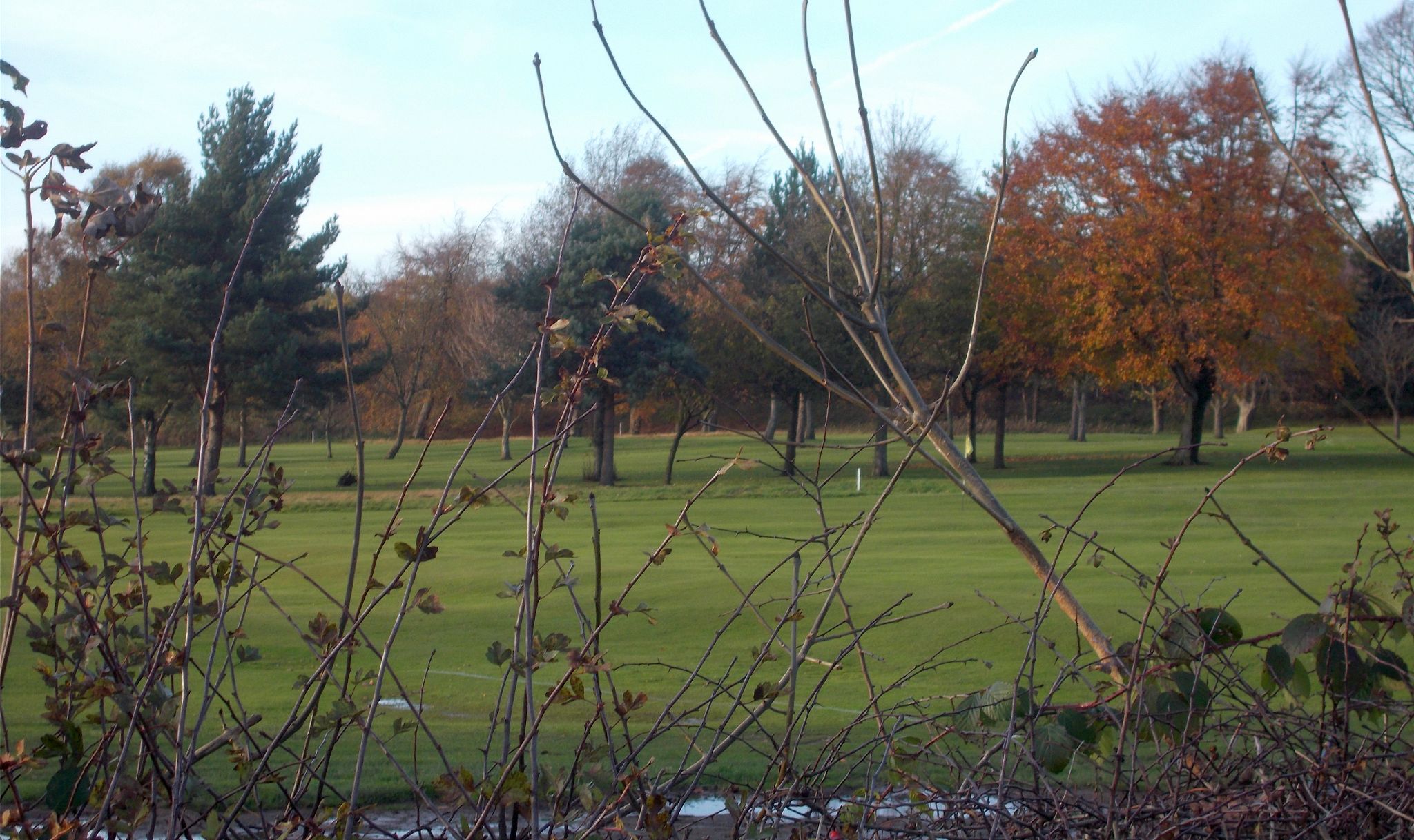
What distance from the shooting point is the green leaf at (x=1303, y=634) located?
2.89m

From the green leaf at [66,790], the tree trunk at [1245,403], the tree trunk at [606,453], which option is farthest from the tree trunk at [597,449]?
the tree trunk at [1245,403]

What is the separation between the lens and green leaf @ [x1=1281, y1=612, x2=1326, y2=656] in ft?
9.50

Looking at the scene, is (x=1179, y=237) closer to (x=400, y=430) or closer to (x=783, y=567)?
(x=783, y=567)

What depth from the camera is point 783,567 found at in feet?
50.8

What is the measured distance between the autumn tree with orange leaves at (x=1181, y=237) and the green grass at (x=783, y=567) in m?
4.13

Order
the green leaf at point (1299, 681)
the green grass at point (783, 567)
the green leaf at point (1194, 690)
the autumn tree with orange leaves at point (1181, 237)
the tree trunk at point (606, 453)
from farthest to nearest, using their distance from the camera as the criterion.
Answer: the tree trunk at point (606, 453) < the autumn tree with orange leaves at point (1181, 237) < the green grass at point (783, 567) < the green leaf at point (1299, 681) < the green leaf at point (1194, 690)

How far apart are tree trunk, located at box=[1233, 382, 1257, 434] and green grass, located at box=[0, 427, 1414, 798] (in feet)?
77.6

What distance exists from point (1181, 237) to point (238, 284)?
2607cm

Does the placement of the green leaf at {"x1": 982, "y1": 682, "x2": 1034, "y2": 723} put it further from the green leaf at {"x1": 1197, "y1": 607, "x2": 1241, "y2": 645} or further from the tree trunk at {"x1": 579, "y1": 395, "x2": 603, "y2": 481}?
the tree trunk at {"x1": 579, "y1": 395, "x2": 603, "y2": 481}

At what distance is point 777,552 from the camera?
18.3 metres

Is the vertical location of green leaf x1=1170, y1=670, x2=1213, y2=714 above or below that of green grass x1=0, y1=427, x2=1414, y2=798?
above

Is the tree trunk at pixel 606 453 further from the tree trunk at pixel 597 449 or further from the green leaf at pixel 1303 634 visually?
the green leaf at pixel 1303 634

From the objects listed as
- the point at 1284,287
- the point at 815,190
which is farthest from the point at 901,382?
the point at 1284,287

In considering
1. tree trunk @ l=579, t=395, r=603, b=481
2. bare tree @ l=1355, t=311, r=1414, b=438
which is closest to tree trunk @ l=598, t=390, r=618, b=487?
tree trunk @ l=579, t=395, r=603, b=481
